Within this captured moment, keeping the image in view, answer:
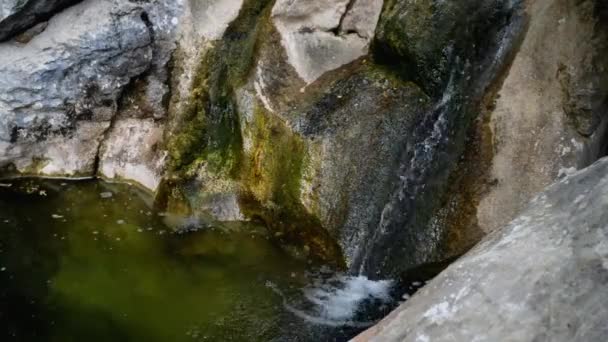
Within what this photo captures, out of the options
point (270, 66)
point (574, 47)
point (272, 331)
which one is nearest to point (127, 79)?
point (270, 66)

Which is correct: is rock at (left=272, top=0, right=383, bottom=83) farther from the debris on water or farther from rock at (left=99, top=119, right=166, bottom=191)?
the debris on water

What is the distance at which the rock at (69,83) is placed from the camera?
5.85 m

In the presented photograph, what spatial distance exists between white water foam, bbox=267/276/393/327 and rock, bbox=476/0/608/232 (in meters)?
0.98

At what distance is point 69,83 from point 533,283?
4679mm

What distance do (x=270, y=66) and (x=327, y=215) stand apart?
1339 mm

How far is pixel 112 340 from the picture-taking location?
4453mm

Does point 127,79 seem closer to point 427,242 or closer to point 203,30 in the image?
point 203,30

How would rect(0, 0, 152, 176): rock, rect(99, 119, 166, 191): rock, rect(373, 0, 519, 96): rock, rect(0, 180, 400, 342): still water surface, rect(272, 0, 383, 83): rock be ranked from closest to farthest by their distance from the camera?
1. rect(0, 180, 400, 342): still water surface
2. rect(373, 0, 519, 96): rock
3. rect(272, 0, 383, 83): rock
4. rect(0, 0, 152, 176): rock
5. rect(99, 119, 166, 191): rock

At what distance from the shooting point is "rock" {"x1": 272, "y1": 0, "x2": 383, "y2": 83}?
17.6ft

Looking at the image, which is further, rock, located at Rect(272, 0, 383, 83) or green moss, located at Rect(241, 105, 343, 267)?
rock, located at Rect(272, 0, 383, 83)

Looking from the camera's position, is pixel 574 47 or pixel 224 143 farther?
pixel 224 143

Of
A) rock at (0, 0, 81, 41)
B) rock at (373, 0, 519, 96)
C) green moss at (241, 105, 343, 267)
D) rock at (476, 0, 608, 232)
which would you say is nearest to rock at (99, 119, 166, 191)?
green moss at (241, 105, 343, 267)

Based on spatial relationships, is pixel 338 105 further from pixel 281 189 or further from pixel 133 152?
pixel 133 152

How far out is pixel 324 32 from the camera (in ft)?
17.8
